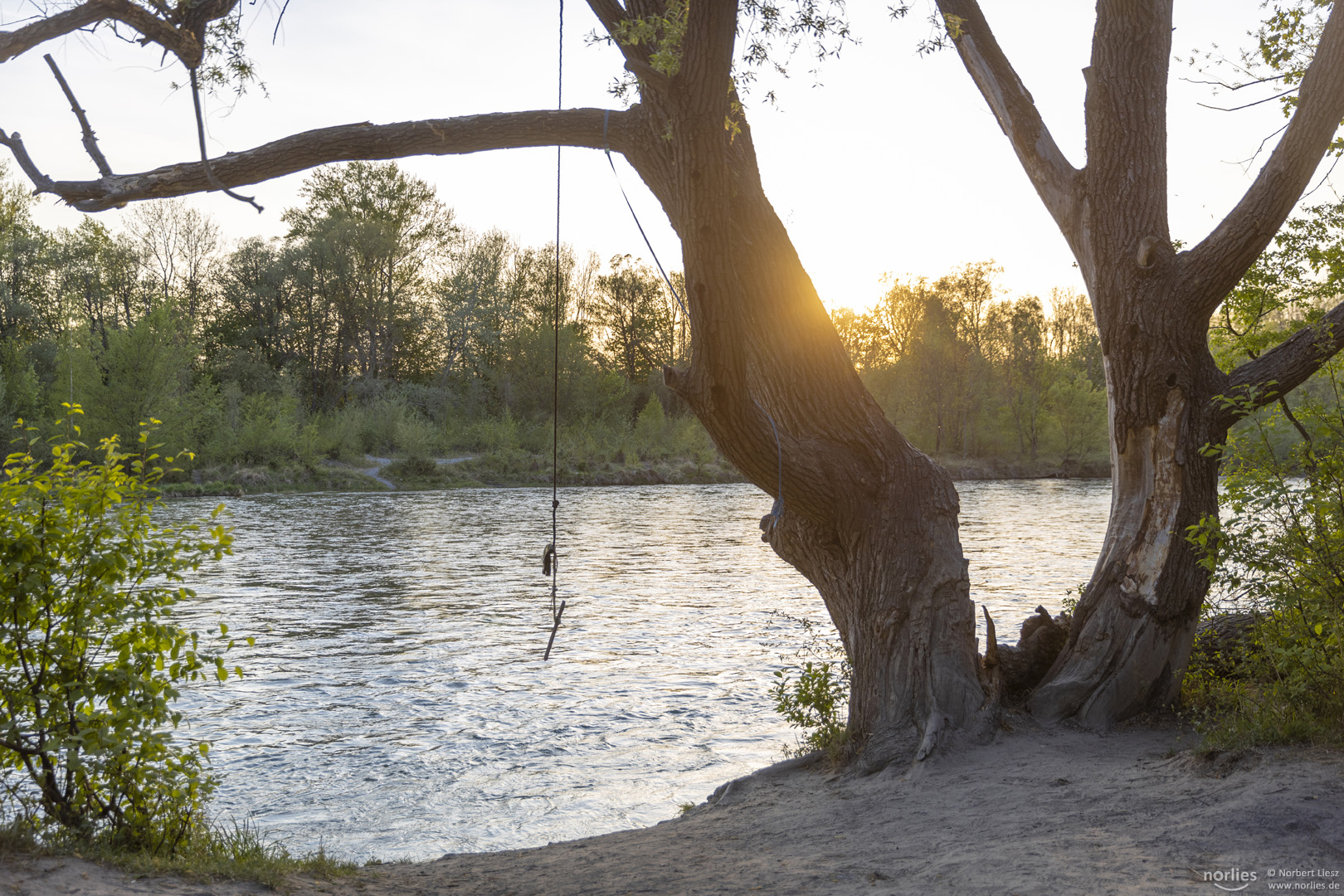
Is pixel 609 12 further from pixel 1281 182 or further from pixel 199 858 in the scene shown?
pixel 199 858

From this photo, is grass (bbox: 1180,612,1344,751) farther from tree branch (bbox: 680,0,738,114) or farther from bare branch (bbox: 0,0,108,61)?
bare branch (bbox: 0,0,108,61)

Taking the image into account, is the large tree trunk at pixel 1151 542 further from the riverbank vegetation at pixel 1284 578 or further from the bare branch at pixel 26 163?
the bare branch at pixel 26 163

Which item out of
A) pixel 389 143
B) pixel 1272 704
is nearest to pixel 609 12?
pixel 389 143

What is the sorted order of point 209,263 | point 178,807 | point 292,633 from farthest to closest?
point 209,263 → point 292,633 → point 178,807

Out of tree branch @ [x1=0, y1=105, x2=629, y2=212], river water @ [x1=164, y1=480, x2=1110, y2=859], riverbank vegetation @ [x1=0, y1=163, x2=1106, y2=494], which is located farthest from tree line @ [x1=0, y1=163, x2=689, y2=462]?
tree branch @ [x1=0, y1=105, x2=629, y2=212]

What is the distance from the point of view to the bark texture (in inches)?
269

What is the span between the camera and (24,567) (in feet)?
14.6

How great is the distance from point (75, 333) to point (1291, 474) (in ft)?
151

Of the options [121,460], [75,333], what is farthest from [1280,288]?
[75,333]

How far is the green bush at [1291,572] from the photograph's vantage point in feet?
18.4

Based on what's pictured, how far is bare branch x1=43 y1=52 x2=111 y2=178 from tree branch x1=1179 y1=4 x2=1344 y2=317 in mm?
6885

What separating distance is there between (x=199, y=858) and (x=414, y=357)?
56971mm

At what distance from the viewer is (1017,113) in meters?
7.99

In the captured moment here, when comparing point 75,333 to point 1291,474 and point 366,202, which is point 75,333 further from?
point 1291,474
